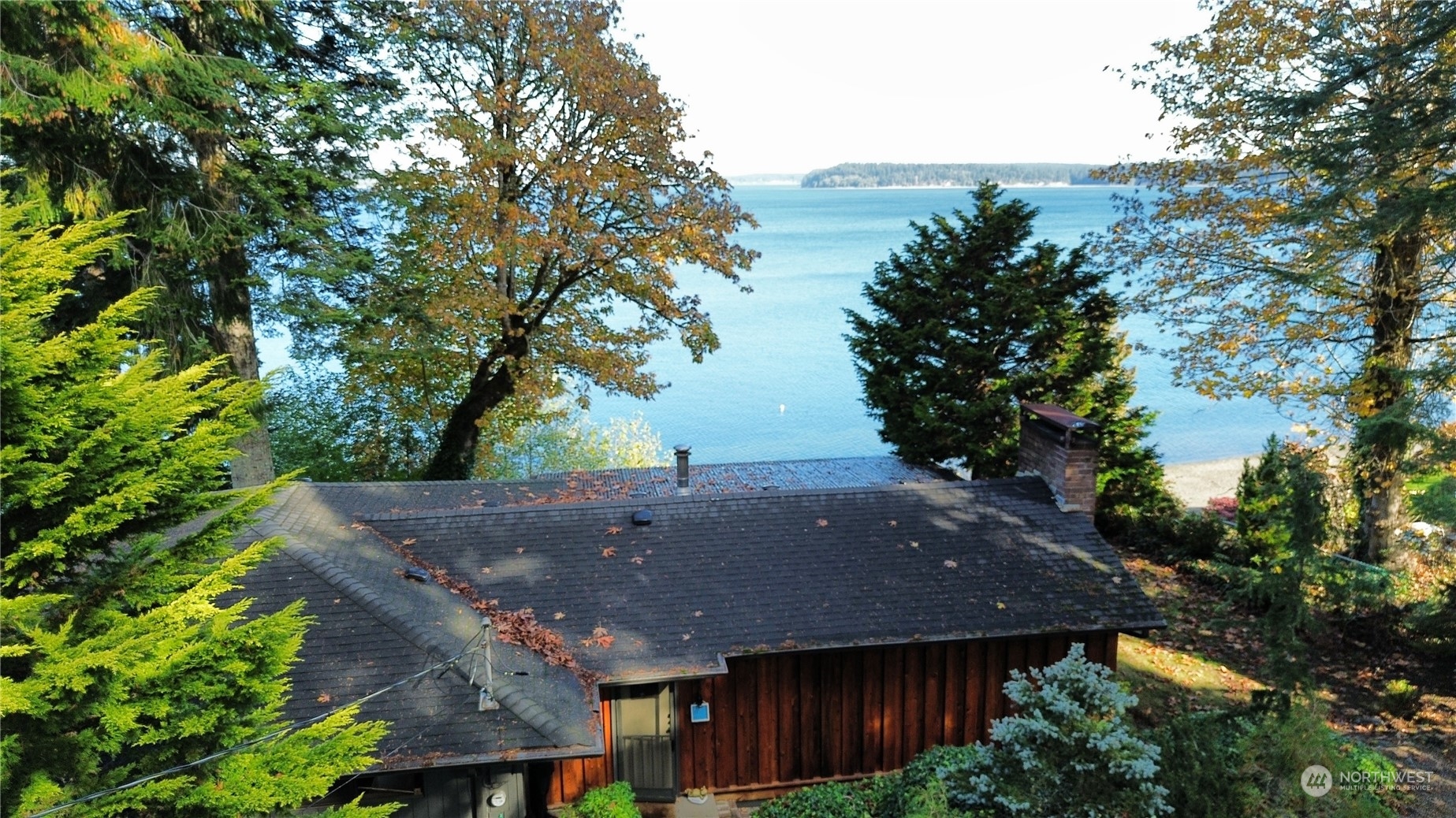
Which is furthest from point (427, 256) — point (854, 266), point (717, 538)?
point (854, 266)

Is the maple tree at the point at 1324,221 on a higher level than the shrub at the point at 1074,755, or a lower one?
higher

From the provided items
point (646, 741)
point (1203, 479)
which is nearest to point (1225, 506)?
point (1203, 479)

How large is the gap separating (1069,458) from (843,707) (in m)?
5.37

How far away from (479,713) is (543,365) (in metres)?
12.6

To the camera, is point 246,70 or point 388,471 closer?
point 246,70

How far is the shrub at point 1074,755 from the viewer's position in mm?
6953

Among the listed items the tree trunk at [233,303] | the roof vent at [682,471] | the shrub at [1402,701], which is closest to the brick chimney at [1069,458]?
the shrub at [1402,701]

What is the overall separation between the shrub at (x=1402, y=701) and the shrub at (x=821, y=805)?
9.27 metres

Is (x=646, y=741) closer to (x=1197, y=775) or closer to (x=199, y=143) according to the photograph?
(x=1197, y=775)

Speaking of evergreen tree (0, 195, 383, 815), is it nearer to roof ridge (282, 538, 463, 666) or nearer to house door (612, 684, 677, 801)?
roof ridge (282, 538, 463, 666)

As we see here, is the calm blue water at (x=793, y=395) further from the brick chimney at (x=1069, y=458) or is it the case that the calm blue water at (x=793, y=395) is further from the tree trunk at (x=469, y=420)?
the brick chimney at (x=1069, y=458)

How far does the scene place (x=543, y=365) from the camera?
20.1 metres

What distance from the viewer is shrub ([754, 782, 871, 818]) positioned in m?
9.27

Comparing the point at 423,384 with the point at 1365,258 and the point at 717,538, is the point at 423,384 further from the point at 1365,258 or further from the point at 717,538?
the point at 1365,258
